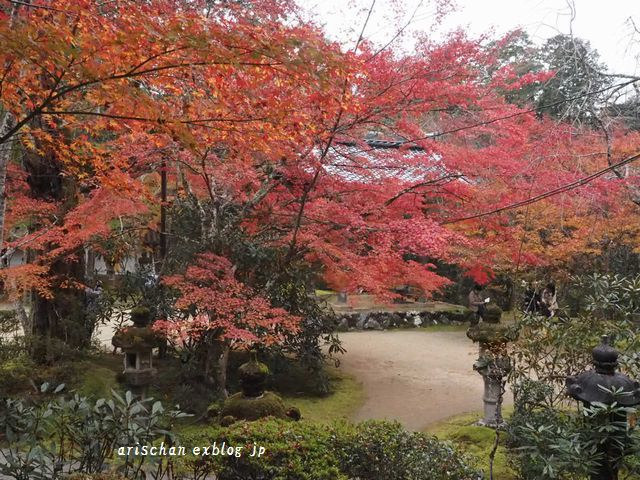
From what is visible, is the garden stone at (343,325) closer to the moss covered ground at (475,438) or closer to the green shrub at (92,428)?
the moss covered ground at (475,438)

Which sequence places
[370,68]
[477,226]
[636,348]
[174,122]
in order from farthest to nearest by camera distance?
[477,226] → [370,68] → [636,348] → [174,122]

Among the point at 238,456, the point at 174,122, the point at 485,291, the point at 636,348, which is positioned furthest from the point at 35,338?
the point at 485,291

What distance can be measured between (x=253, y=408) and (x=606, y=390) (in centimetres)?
303

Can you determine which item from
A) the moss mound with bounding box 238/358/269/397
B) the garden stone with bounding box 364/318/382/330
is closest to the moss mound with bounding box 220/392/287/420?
the moss mound with bounding box 238/358/269/397

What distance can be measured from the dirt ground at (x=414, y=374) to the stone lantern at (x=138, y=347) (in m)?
3.44

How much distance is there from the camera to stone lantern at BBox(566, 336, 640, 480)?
3.36m

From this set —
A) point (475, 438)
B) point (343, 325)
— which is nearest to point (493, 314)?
point (475, 438)

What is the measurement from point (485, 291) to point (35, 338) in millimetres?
13951

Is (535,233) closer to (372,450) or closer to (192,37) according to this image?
(372,450)

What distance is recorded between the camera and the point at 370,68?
7121 mm

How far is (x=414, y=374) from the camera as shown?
1054cm

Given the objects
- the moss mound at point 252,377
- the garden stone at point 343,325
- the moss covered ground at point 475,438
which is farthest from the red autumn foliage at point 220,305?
the garden stone at point 343,325

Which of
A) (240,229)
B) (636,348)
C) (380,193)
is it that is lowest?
(636,348)

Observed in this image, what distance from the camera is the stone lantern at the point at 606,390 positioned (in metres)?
3.36
